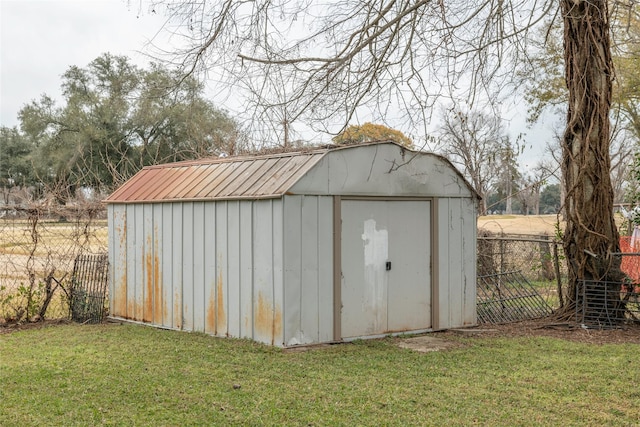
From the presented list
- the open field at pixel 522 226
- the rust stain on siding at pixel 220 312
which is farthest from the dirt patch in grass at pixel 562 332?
the open field at pixel 522 226

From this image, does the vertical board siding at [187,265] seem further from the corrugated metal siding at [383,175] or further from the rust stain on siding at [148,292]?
the corrugated metal siding at [383,175]

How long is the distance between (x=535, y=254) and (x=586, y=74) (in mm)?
7405

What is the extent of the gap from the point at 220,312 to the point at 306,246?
1560 mm

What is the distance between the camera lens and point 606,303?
955 centimetres

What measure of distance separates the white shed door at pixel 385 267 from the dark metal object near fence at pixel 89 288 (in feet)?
14.2

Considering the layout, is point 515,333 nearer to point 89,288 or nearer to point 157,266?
point 157,266

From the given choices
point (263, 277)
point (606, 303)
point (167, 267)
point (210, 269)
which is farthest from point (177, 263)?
point (606, 303)

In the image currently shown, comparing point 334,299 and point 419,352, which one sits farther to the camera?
point 334,299

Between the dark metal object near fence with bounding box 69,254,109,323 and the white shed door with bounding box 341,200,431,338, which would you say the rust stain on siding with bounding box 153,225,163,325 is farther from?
the white shed door with bounding box 341,200,431,338

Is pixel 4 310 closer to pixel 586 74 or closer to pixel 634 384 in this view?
pixel 634 384

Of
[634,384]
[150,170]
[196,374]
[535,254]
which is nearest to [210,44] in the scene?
[150,170]

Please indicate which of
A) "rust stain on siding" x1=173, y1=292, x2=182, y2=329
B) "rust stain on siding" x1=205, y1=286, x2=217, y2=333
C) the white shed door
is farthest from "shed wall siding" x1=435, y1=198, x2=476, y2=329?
"rust stain on siding" x1=173, y1=292, x2=182, y2=329

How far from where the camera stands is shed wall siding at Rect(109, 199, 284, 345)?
7992 millimetres

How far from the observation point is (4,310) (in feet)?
33.3
